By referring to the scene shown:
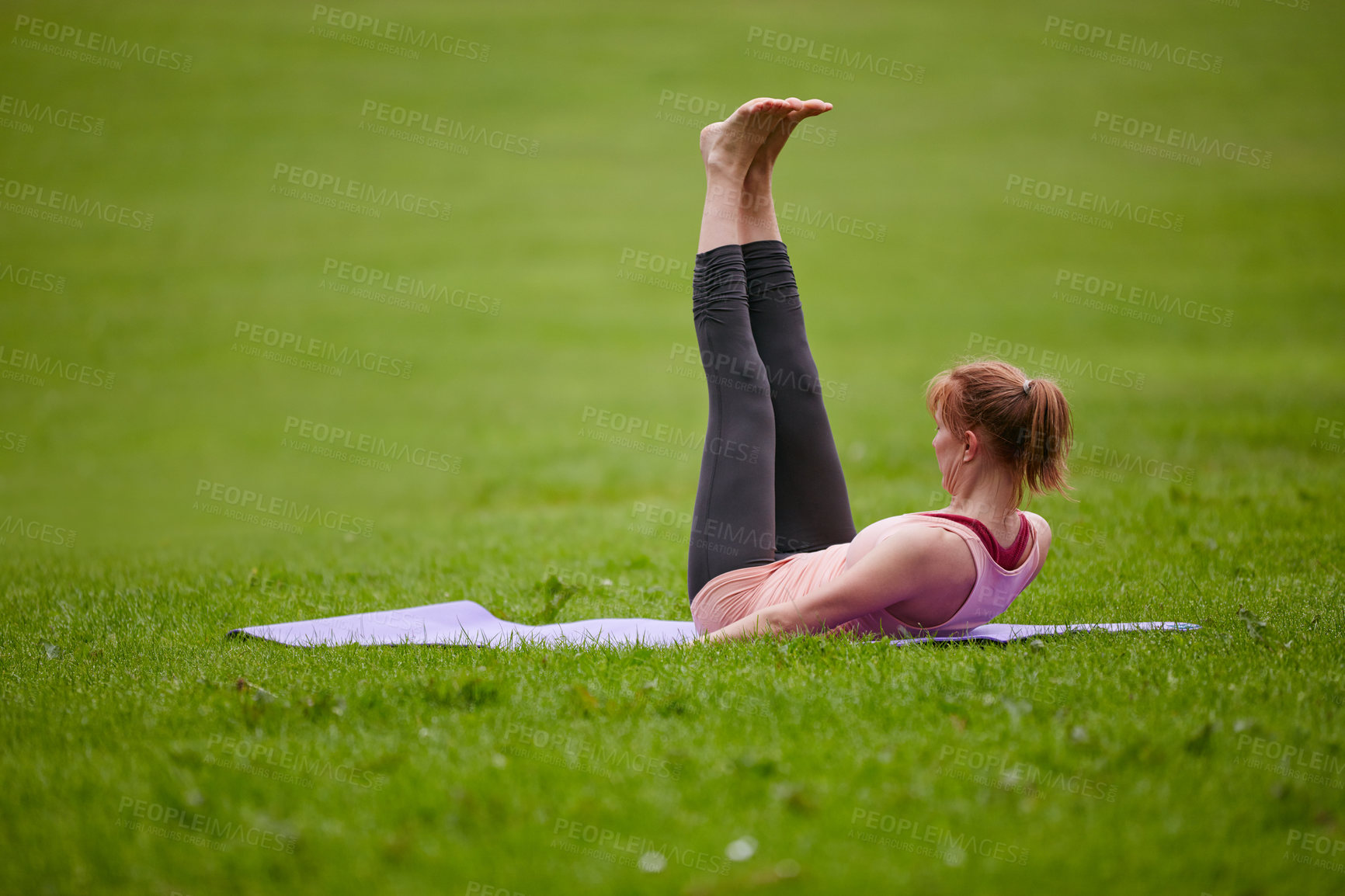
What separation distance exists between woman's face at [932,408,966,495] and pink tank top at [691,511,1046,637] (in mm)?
276

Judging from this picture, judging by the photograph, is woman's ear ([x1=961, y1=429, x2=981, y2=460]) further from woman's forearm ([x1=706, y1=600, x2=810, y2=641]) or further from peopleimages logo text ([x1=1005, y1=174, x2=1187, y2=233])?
peopleimages logo text ([x1=1005, y1=174, x2=1187, y2=233])

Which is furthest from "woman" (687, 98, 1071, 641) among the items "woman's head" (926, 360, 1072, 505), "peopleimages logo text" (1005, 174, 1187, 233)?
"peopleimages logo text" (1005, 174, 1187, 233)

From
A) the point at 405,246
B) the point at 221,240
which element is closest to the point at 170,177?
the point at 221,240

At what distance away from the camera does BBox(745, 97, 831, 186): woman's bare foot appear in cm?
524

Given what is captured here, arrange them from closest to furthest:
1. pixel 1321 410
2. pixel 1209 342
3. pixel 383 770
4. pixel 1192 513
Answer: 1. pixel 383 770
2. pixel 1192 513
3. pixel 1321 410
4. pixel 1209 342

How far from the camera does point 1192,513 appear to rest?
26.4ft

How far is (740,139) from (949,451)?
1.91 meters

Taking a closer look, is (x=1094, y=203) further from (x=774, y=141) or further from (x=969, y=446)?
(x=969, y=446)

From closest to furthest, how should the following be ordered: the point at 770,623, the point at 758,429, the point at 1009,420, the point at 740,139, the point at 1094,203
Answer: the point at 1009,420
the point at 770,623
the point at 758,429
the point at 740,139
the point at 1094,203

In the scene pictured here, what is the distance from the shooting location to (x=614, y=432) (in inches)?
693

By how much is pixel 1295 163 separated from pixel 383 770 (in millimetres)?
34005

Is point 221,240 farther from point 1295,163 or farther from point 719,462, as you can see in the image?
point 1295,163

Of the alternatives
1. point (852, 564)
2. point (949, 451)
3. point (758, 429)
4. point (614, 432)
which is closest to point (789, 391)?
point (758, 429)

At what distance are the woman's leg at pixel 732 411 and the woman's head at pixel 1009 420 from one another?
Answer: 85 cm
